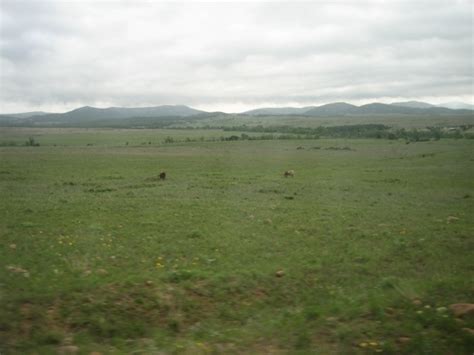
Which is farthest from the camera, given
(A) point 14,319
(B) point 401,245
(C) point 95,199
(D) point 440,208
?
(C) point 95,199

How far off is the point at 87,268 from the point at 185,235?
4.41m

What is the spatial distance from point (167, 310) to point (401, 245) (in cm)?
854

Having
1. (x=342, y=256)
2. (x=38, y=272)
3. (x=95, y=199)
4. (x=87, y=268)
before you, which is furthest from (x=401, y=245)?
(x=95, y=199)

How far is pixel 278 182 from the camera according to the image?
107 ft

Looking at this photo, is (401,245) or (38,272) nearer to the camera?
(38,272)

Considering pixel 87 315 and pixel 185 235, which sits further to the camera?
pixel 185 235

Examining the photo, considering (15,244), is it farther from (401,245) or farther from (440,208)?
(440,208)

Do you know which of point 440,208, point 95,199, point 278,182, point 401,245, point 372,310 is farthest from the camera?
point 278,182

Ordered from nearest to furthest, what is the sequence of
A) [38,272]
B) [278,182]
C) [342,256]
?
[38,272] < [342,256] < [278,182]

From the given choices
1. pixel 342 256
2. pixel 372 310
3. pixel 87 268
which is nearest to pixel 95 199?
pixel 87 268

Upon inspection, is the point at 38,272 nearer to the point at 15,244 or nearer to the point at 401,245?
the point at 15,244

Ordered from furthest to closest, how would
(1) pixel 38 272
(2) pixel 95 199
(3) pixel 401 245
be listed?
(2) pixel 95 199 → (3) pixel 401 245 → (1) pixel 38 272

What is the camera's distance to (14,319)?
268 inches

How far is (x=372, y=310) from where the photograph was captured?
7.42 metres
